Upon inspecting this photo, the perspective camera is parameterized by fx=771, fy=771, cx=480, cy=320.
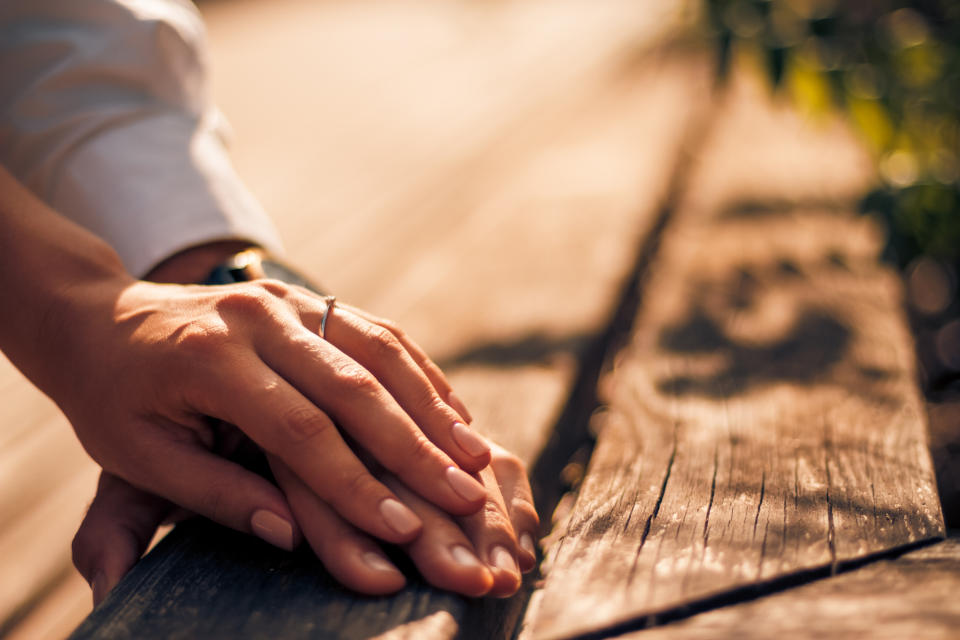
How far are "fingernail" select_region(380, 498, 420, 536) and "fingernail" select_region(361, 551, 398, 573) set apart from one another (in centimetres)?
3

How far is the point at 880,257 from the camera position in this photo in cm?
132

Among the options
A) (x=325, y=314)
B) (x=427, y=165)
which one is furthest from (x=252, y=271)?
(x=427, y=165)

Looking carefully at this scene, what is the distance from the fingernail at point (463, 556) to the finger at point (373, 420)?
45mm

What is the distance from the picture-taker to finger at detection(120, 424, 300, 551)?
27.5 inches

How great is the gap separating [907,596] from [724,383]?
439 millimetres

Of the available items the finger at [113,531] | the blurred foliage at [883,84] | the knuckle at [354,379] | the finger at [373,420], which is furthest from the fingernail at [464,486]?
the blurred foliage at [883,84]

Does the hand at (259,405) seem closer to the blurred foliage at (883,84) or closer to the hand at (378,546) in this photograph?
the hand at (378,546)

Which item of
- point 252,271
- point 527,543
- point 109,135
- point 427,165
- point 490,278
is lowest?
point 427,165

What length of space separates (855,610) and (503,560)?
0.28m

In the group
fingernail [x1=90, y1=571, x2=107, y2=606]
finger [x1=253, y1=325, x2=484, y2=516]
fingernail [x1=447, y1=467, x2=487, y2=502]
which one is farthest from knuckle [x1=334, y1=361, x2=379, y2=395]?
fingernail [x1=90, y1=571, x2=107, y2=606]

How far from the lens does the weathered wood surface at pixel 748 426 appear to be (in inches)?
26.0

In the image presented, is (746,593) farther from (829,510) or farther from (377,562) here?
(377,562)

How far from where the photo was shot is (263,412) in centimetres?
67

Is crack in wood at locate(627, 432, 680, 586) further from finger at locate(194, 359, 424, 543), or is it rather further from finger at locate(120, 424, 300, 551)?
finger at locate(120, 424, 300, 551)
